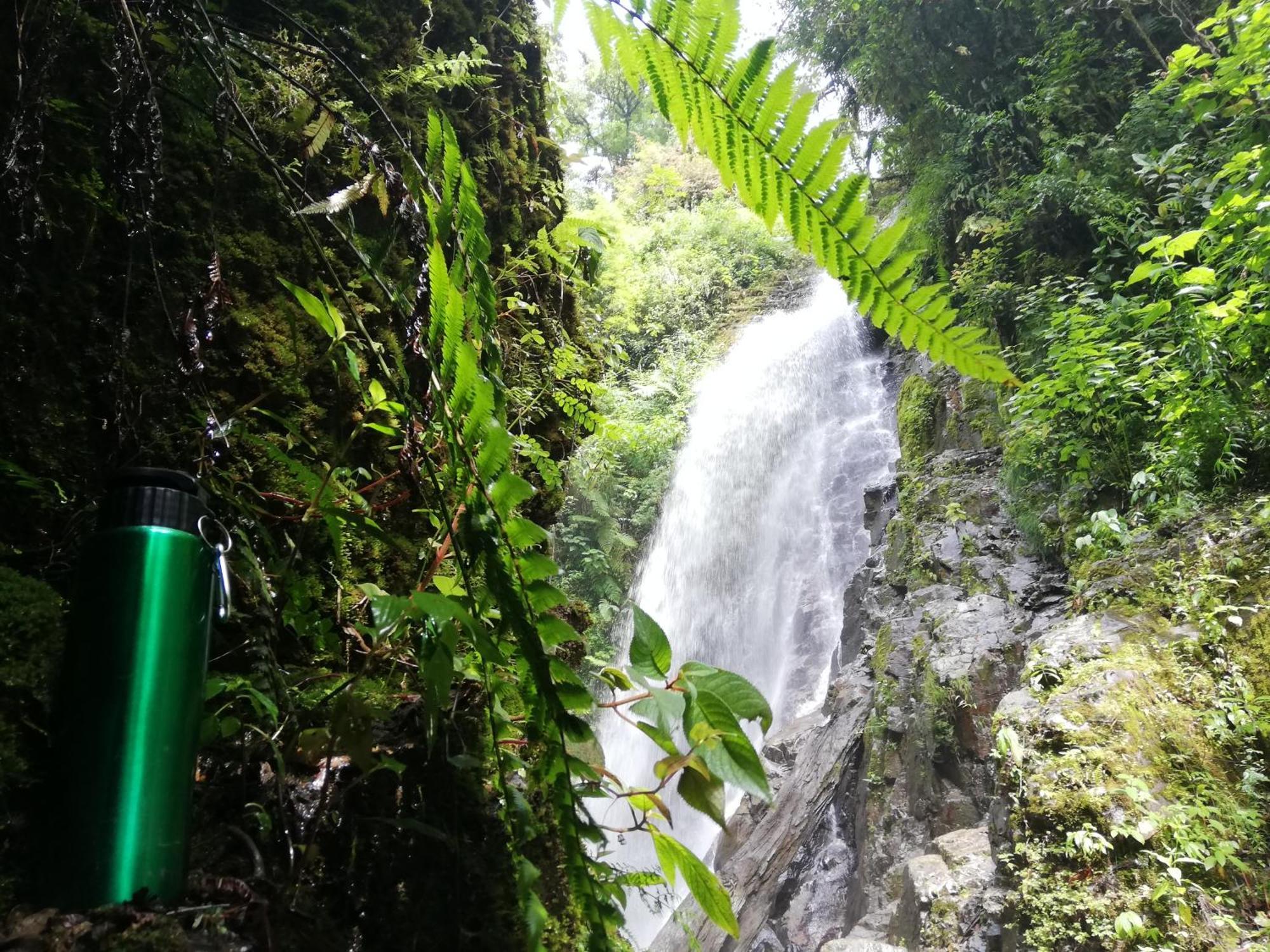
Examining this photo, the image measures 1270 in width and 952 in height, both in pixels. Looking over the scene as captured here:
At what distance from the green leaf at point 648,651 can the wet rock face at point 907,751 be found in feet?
12.0

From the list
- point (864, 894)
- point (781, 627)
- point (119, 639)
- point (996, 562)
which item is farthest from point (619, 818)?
point (119, 639)

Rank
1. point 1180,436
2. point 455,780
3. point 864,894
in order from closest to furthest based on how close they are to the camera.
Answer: point 455,780, point 1180,436, point 864,894

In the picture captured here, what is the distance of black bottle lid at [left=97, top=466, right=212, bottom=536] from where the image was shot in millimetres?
755

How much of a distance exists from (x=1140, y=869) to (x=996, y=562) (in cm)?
364

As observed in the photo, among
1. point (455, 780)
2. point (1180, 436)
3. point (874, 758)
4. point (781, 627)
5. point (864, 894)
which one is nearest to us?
point (455, 780)

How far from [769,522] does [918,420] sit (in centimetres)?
284

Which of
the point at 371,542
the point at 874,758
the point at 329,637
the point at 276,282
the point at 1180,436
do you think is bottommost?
the point at 874,758

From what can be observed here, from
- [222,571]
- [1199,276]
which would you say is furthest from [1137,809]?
[222,571]

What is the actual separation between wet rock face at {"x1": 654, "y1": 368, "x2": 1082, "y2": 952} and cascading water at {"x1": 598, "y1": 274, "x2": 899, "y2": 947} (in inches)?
62.7

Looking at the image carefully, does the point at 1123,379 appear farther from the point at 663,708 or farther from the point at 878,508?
the point at 663,708

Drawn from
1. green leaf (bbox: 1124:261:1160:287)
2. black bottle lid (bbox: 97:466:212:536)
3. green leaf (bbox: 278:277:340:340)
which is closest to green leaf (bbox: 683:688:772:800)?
black bottle lid (bbox: 97:466:212:536)

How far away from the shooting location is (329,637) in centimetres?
120

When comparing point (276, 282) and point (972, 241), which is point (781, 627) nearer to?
point (972, 241)

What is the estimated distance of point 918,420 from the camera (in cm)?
798
